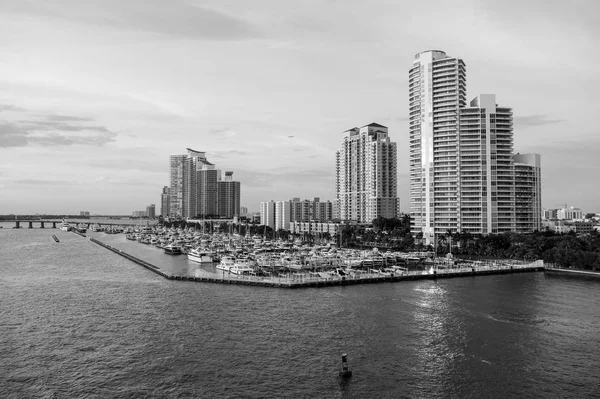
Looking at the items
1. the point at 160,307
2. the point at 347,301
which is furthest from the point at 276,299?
the point at 160,307

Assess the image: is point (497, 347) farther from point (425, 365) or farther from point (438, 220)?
point (438, 220)

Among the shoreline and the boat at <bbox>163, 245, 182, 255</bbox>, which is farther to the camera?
the boat at <bbox>163, 245, 182, 255</bbox>

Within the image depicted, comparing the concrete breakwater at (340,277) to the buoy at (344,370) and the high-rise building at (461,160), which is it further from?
the high-rise building at (461,160)

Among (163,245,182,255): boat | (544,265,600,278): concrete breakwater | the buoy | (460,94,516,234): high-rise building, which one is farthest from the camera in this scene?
(163,245,182,255): boat

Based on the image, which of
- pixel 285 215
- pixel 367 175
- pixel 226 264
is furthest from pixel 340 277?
pixel 285 215

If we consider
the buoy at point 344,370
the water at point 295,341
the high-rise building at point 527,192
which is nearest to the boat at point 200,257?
the water at point 295,341

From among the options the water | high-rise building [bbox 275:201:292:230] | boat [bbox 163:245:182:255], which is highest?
high-rise building [bbox 275:201:292:230]

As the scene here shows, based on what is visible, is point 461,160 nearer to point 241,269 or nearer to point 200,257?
point 200,257

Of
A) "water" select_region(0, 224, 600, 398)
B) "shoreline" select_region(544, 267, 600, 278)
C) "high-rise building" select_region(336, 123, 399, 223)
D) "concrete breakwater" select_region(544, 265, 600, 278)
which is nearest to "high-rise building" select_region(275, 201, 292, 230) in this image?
"high-rise building" select_region(336, 123, 399, 223)

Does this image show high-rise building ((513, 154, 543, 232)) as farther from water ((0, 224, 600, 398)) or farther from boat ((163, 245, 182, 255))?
boat ((163, 245, 182, 255))
